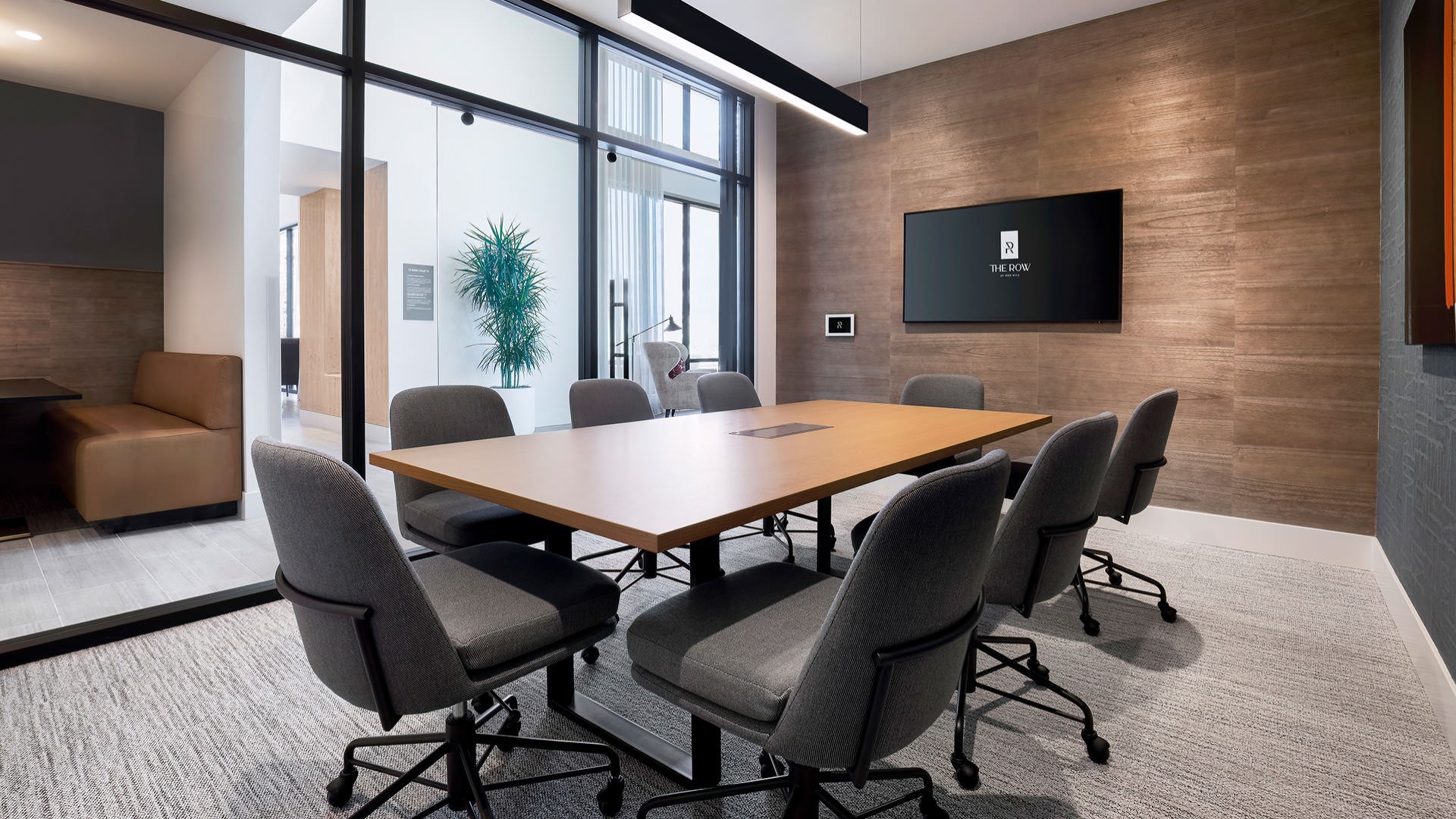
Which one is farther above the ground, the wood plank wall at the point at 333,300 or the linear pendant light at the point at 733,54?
the linear pendant light at the point at 733,54

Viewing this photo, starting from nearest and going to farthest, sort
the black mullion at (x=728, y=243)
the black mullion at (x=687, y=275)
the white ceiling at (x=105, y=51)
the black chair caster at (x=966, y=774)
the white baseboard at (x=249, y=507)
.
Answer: the black chair caster at (x=966, y=774), the white ceiling at (x=105, y=51), the white baseboard at (x=249, y=507), the black mullion at (x=687, y=275), the black mullion at (x=728, y=243)

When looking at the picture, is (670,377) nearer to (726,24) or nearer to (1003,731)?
(726,24)

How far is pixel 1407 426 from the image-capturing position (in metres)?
2.89

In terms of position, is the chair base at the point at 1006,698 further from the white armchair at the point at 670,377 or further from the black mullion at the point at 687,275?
the black mullion at the point at 687,275

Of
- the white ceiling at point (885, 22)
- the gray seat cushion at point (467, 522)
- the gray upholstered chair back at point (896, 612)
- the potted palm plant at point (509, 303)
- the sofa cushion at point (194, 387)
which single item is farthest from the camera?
the white ceiling at point (885, 22)

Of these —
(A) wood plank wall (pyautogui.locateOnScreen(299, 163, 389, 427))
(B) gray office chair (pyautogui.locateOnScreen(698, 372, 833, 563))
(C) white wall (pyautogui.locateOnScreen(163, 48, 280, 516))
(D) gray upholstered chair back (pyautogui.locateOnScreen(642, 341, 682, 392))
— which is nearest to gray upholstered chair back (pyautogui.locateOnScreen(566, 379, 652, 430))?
(B) gray office chair (pyautogui.locateOnScreen(698, 372, 833, 563))

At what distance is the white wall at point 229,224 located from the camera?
2941mm

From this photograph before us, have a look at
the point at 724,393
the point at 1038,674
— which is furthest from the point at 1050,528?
the point at 724,393

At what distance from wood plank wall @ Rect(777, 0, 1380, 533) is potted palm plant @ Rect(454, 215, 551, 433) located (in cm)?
277

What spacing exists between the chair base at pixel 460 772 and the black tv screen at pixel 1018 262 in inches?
163

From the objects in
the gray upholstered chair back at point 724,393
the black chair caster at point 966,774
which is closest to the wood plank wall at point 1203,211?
the gray upholstered chair back at point 724,393

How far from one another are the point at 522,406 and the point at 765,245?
9.39 feet

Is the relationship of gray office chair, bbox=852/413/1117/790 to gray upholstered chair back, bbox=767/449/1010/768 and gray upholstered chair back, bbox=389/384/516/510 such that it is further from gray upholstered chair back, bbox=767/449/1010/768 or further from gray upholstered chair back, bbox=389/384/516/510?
gray upholstered chair back, bbox=389/384/516/510

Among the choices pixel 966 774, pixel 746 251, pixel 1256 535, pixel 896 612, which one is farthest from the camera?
pixel 746 251
